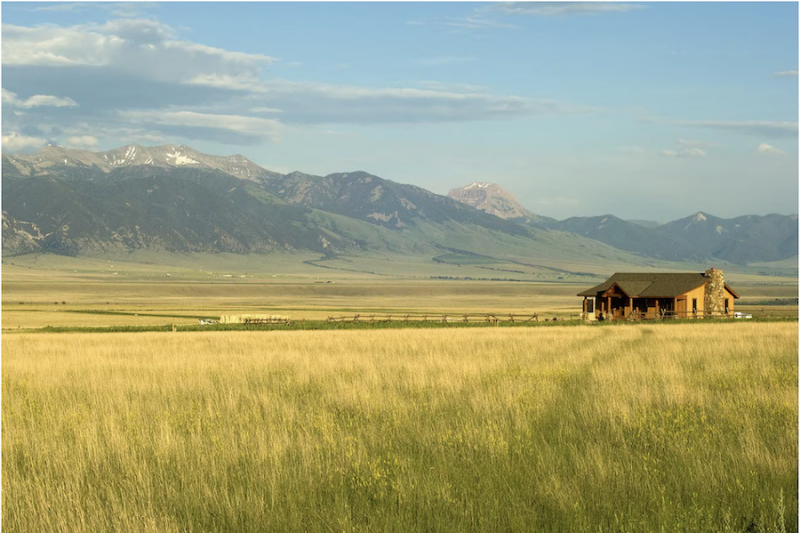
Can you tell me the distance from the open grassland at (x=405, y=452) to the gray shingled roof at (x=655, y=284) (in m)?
61.7

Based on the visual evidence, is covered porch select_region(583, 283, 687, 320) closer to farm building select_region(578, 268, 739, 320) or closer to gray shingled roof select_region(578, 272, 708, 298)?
Result: farm building select_region(578, 268, 739, 320)

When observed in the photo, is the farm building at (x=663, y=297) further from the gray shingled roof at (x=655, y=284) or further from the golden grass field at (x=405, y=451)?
the golden grass field at (x=405, y=451)

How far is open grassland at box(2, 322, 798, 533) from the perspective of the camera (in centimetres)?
875

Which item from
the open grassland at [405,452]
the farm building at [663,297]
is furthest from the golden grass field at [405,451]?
the farm building at [663,297]

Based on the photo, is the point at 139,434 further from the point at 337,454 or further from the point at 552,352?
the point at 552,352

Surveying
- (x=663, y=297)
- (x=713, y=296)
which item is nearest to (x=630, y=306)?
(x=663, y=297)

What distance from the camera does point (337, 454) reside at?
36.6 feet

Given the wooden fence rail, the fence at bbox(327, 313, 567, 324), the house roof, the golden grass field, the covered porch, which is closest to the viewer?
the golden grass field

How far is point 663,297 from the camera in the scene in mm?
79875

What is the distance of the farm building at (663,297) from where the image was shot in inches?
3100

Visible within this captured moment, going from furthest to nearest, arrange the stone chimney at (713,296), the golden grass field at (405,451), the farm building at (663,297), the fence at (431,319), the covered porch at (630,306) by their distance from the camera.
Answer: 1. the stone chimney at (713,296)
2. the farm building at (663,297)
3. the covered porch at (630,306)
4. the fence at (431,319)
5. the golden grass field at (405,451)

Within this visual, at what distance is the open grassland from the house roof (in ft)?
202

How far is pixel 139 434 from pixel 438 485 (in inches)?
197

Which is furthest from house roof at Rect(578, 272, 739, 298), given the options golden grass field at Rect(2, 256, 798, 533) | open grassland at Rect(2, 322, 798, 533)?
open grassland at Rect(2, 322, 798, 533)
